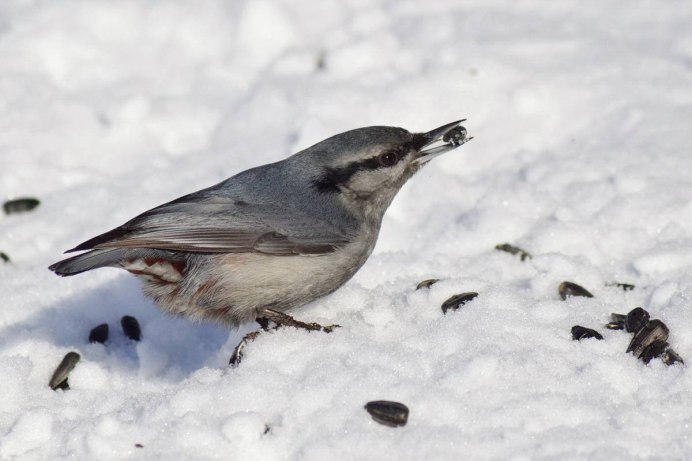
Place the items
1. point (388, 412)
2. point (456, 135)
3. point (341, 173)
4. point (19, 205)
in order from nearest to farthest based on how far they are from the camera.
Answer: point (388, 412), point (341, 173), point (456, 135), point (19, 205)

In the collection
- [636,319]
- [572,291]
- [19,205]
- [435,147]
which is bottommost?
[636,319]

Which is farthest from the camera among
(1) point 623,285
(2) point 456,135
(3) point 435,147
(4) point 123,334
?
(4) point 123,334

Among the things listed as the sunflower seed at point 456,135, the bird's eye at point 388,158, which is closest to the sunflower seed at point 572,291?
the sunflower seed at point 456,135

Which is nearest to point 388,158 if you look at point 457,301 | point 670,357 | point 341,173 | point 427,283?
point 341,173

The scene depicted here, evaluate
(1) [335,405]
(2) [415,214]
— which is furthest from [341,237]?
(2) [415,214]

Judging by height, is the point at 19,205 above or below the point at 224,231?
above

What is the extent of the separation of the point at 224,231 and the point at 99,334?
125cm

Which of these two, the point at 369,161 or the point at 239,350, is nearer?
the point at 239,350

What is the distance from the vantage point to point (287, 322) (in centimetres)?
519

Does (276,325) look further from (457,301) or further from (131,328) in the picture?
(131,328)

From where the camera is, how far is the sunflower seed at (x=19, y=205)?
7.05 meters

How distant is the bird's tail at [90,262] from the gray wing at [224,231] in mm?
76

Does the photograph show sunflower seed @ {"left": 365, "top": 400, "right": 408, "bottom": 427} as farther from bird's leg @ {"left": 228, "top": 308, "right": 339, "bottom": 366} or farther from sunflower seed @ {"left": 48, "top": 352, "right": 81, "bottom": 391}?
sunflower seed @ {"left": 48, "top": 352, "right": 81, "bottom": 391}

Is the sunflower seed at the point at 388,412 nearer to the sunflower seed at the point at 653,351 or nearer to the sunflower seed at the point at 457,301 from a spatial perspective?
the sunflower seed at the point at 457,301
